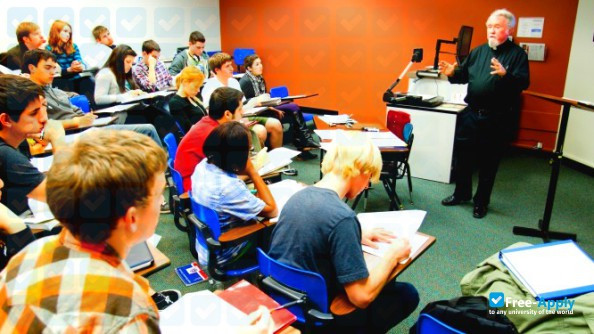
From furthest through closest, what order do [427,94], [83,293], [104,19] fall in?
[104,19], [427,94], [83,293]

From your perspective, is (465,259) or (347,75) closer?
(465,259)

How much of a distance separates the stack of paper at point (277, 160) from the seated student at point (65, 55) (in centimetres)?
311

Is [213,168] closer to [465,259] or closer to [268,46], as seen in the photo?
[465,259]

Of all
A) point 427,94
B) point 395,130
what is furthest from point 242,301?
point 427,94

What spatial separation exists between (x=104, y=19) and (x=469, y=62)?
18.1 ft

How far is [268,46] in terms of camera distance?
7617 millimetres

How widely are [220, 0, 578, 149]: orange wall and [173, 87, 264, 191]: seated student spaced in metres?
2.17

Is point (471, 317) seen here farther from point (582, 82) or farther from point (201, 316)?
point (582, 82)

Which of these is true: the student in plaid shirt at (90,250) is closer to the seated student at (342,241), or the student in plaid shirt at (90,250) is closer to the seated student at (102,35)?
the seated student at (342,241)

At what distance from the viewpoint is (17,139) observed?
1.88 meters

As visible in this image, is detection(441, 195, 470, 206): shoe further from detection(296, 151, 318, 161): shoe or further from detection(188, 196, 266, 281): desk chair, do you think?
detection(188, 196, 266, 281): desk chair

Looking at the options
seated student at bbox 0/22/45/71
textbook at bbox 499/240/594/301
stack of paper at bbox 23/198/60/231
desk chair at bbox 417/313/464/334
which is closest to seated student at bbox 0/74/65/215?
stack of paper at bbox 23/198/60/231

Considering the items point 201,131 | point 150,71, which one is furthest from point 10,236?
point 150,71

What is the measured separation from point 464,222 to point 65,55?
484 cm
